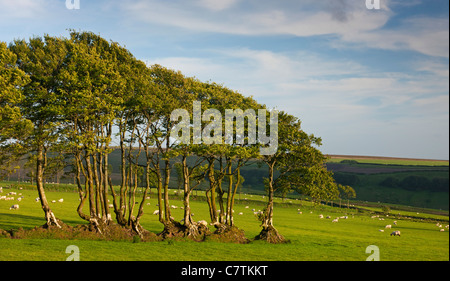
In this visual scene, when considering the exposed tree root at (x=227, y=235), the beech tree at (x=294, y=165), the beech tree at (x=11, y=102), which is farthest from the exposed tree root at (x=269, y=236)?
the beech tree at (x=11, y=102)

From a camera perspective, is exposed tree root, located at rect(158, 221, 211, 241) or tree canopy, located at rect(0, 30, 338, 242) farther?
exposed tree root, located at rect(158, 221, 211, 241)

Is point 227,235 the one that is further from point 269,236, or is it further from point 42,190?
point 42,190

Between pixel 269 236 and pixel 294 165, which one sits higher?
pixel 294 165

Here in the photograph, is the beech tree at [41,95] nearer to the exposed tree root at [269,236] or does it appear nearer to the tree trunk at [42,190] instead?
the tree trunk at [42,190]

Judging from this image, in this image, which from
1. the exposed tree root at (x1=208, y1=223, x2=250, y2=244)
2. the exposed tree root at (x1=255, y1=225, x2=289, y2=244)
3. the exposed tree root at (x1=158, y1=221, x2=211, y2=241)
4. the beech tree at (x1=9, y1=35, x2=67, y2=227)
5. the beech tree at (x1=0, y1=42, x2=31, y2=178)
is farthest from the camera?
the exposed tree root at (x1=255, y1=225, x2=289, y2=244)

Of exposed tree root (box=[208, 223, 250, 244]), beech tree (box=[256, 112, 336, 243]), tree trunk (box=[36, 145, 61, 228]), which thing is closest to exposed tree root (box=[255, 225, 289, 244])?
beech tree (box=[256, 112, 336, 243])

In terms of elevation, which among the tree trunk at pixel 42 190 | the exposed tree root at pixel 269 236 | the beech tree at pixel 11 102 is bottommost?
the exposed tree root at pixel 269 236

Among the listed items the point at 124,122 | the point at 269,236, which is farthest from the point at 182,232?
the point at 124,122

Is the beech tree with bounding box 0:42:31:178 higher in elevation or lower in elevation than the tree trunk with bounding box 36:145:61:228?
higher

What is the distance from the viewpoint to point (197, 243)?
1610 inches

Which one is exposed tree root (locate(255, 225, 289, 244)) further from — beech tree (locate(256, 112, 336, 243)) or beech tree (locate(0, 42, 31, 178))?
beech tree (locate(0, 42, 31, 178))

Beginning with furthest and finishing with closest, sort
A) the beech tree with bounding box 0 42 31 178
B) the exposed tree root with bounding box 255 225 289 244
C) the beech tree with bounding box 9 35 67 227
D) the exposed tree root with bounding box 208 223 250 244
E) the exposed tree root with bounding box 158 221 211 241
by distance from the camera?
1. the exposed tree root with bounding box 255 225 289 244
2. the exposed tree root with bounding box 208 223 250 244
3. the exposed tree root with bounding box 158 221 211 241
4. the beech tree with bounding box 9 35 67 227
5. the beech tree with bounding box 0 42 31 178
